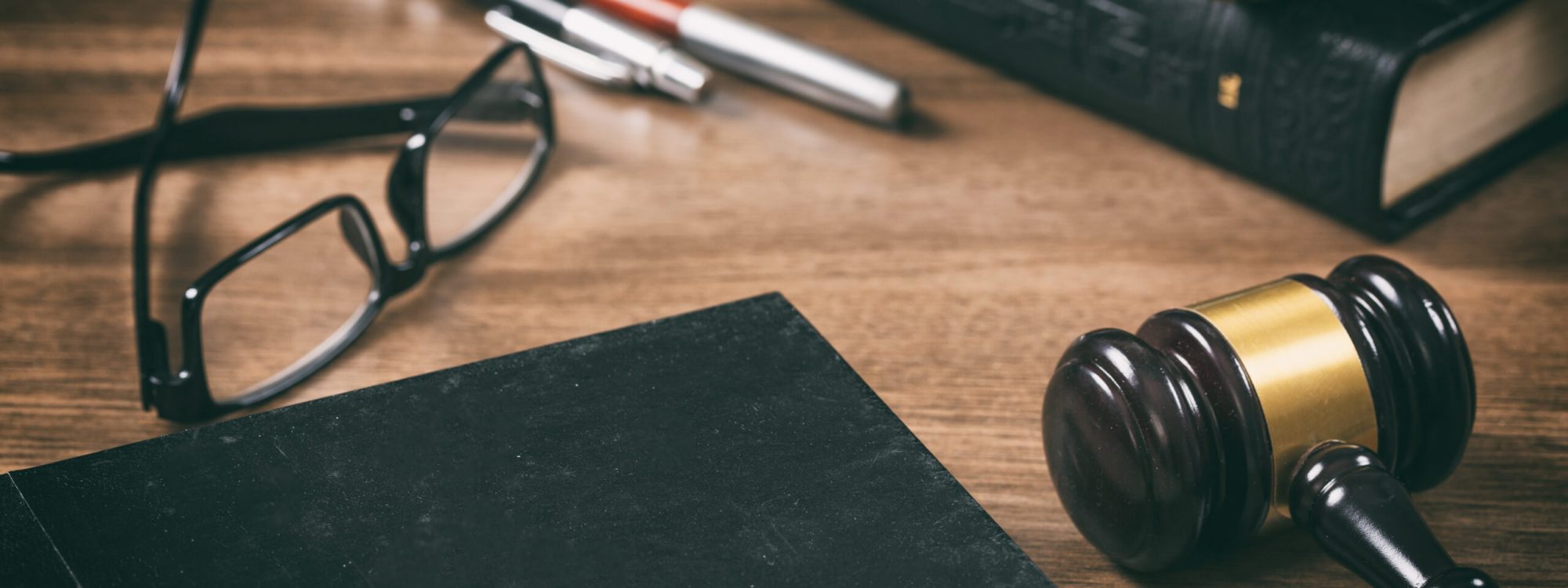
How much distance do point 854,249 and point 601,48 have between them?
0.24 meters

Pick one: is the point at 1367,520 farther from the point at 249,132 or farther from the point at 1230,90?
the point at 249,132

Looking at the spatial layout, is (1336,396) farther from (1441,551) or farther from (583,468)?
(583,468)

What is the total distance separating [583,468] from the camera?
36 cm

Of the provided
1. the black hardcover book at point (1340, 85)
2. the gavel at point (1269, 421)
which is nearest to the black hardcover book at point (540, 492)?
the gavel at point (1269, 421)

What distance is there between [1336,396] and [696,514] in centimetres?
20

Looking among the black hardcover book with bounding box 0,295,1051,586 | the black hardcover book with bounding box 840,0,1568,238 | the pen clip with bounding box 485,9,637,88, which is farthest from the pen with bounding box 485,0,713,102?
the black hardcover book with bounding box 0,295,1051,586

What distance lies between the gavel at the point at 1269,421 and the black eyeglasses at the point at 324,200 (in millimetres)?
306

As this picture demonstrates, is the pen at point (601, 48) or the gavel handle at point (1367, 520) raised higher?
the gavel handle at point (1367, 520)

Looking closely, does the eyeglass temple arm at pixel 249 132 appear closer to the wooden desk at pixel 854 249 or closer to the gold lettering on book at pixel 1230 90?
the wooden desk at pixel 854 249

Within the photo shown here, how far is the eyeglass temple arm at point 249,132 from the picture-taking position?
67 centimetres

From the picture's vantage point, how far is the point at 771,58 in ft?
2.43

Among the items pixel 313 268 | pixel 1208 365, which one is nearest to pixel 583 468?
pixel 1208 365

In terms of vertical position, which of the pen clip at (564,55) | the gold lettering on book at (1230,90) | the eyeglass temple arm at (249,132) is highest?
the gold lettering on book at (1230,90)

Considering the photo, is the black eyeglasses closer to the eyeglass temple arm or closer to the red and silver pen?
the eyeglass temple arm
